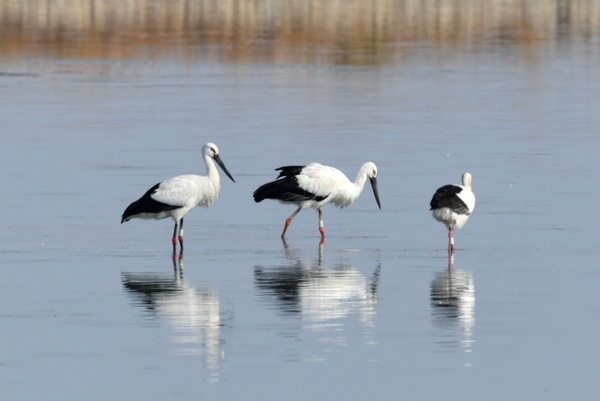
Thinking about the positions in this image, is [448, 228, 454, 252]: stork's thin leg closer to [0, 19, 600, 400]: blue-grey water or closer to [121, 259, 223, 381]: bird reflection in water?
[0, 19, 600, 400]: blue-grey water

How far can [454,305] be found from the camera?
13133mm

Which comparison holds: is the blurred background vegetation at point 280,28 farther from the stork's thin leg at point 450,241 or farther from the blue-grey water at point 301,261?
the stork's thin leg at point 450,241

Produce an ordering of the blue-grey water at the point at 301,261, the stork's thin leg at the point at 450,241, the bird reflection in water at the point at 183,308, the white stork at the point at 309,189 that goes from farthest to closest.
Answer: the white stork at the point at 309,189 < the stork's thin leg at the point at 450,241 < the bird reflection in water at the point at 183,308 < the blue-grey water at the point at 301,261

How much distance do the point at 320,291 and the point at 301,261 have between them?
1799 millimetres

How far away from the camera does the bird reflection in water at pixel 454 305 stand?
11820mm

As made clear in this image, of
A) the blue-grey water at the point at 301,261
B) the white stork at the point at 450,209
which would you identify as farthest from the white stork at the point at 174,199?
the white stork at the point at 450,209

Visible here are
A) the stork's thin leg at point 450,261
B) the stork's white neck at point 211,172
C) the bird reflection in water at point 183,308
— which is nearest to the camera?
the bird reflection in water at point 183,308

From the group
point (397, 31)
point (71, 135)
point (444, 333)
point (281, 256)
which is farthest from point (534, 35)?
point (444, 333)

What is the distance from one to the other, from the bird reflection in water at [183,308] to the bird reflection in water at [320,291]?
610 millimetres

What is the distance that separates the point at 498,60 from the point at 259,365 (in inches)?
1351

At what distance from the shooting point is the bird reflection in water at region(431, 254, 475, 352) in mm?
11820

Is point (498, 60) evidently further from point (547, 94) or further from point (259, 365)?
point (259, 365)

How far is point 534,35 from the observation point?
5469 centimetres

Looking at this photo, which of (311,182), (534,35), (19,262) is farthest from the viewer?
(534,35)
